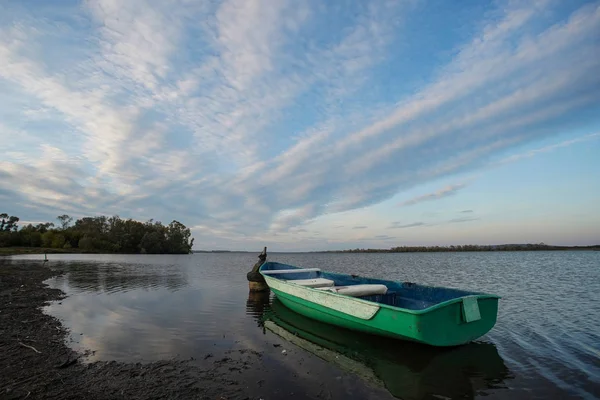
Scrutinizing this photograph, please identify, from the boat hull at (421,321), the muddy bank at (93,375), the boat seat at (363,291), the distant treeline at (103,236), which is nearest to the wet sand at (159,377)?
the muddy bank at (93,375)

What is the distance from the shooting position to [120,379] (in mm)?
6473

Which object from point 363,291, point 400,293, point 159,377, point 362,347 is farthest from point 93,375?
point 400,293

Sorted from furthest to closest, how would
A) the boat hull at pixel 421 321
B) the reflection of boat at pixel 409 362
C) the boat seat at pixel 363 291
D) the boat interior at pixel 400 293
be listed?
the boat seat at pixel 363 291
the boat interior at pixel 400 293
the boat hull at pixel 421 321
the reflection of boat at pixel 409 362

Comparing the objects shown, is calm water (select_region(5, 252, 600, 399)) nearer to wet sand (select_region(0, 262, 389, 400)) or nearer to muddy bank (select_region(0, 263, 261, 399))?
wet sand (select_region(0, 262, 389, 400))

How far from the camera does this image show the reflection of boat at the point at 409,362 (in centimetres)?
667

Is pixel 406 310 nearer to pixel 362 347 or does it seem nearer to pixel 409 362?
pixel 409 362

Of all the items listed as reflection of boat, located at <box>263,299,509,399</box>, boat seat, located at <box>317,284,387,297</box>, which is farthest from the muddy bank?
boat seat, located at <box>317,284,387,297</box>

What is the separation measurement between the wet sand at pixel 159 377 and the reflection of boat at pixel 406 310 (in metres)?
1.95

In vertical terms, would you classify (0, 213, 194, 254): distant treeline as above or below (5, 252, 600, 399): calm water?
above

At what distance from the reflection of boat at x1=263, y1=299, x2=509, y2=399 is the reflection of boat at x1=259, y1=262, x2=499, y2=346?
480mm

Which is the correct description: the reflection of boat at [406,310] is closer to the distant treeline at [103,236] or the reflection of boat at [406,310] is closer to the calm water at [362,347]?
the calm water at [362,347]

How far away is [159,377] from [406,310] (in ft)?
19.4

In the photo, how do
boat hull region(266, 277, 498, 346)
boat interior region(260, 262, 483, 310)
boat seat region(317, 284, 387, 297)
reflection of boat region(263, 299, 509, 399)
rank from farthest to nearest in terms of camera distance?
boat seat region(317, 284, 387, 297)
boat interior region(260, 262, 483, 310)
boat hull region(266, 277, 498, 346)
reflection of boat region(263, 299, 509, 399)

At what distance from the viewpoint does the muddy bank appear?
5785 millimetres
